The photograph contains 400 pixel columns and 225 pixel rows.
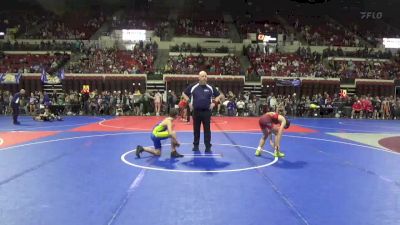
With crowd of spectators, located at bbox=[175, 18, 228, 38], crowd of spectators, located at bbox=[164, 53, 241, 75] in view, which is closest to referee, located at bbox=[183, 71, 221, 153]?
crowd of spectators, located at bbox=[164, 53, 241, 75]

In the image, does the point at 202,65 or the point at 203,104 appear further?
the point at 202,65

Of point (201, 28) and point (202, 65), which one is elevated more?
point (201, 28)

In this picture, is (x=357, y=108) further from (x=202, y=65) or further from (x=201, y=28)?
(x=201, y=28)

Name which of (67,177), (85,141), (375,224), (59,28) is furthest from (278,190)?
(59,28)

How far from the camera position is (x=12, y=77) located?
25.2m

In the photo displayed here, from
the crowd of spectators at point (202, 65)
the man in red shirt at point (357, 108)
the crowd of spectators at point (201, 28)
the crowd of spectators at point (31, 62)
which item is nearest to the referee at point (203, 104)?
the man in red shirt at point (357, 108)

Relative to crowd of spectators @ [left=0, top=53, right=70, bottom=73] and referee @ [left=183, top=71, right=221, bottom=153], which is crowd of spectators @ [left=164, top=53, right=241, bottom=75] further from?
referee @ [left=183, top=71, right=221, bottom=153]

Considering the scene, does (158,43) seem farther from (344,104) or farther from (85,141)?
(85,141)

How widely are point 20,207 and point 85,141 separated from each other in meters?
5.76

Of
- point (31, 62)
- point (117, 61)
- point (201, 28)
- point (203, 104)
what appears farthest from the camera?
point (201, 28)

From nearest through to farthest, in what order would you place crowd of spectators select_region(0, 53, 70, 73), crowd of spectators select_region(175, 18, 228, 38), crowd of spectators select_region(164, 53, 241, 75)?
crowd of spectators select_region(0, 53, 70, 73)
crowd of spectators select_region(164, 53, 241, 75)
crowd of spectators select_region(175, 18, 228, 38)

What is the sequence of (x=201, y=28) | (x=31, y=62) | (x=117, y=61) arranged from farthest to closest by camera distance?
(x=201, y=28), (x=117, y=61), (x=31, y=62)

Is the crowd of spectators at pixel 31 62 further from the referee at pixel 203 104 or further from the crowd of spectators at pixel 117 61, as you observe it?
the referee at pixel 203 104

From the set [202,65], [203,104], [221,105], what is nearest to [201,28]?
[202,65]
